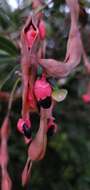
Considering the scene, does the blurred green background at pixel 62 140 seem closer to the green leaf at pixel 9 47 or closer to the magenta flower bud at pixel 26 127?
the green leaf at pixel 9 47

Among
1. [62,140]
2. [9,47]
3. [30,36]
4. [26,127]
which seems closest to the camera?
[30,36]

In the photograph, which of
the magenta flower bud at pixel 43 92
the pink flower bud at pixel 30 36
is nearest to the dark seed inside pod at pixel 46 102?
the magenta flower bud at pixel 43 92

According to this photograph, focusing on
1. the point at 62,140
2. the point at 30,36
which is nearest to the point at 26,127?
the point at 30,36

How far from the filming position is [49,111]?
1021 mm

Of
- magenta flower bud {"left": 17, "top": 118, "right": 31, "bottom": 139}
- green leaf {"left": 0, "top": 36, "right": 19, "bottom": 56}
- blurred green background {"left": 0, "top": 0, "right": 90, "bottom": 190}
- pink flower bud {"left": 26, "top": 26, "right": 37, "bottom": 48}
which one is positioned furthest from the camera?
blurred green background {"left": 0, "top": 0, "right": 90, "bottom": 190}

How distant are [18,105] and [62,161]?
493 millimetres

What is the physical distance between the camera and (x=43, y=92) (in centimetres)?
93

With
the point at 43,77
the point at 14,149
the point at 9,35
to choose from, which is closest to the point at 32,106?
the point at 43,77

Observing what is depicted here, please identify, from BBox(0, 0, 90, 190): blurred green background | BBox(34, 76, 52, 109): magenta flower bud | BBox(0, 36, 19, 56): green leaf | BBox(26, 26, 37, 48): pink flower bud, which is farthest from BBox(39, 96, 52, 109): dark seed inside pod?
BBox(0, 0, 90, 190): blurred green background

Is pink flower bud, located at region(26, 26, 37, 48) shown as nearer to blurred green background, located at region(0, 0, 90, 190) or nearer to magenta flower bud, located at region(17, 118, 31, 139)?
magenta flower bud, located at region(17, 118, 31, 139)

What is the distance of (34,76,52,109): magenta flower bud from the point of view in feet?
3.01

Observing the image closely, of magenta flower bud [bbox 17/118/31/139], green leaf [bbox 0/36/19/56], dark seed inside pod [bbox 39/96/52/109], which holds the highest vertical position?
dark seed inside pod [bbox 39/96/52/109]

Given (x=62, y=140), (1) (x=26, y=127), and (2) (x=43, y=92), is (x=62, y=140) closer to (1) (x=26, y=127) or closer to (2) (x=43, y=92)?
(1) (x=26, y=127)

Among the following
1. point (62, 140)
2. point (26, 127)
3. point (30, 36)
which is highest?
point (30, 36)
